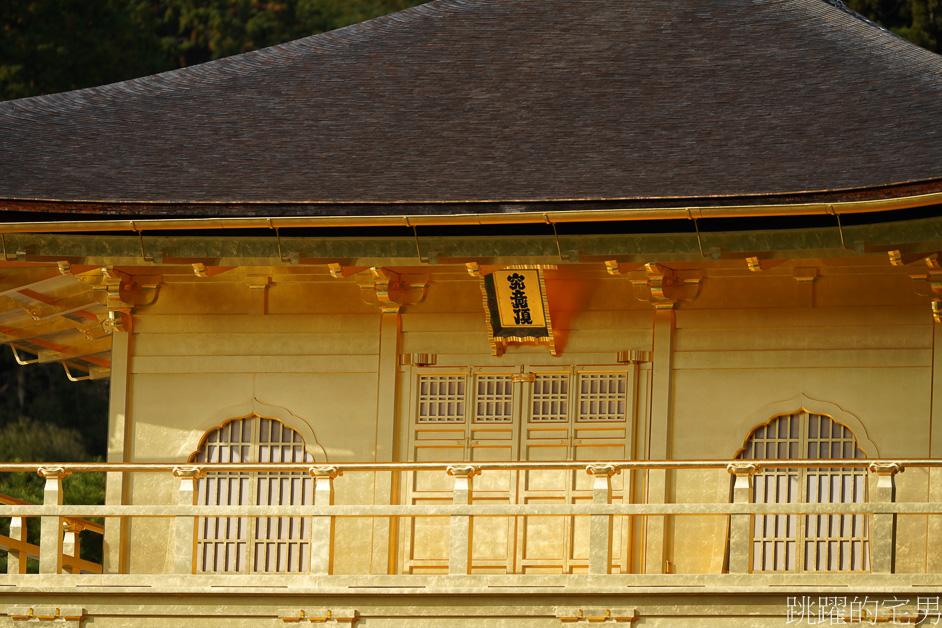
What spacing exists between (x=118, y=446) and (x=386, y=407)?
2.97 m

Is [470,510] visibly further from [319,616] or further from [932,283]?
[932,283]

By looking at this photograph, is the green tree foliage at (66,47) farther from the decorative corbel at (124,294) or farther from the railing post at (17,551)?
the railing post at (17,551)

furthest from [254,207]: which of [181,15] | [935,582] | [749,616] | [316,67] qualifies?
[181,15]

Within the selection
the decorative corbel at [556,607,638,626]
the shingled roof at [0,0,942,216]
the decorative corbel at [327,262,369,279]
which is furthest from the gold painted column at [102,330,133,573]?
the decorative corbel at [556,607,638,626]

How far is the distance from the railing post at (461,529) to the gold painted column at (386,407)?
79.7 inches

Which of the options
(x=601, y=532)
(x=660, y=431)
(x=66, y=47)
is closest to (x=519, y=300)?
(x=660, y=431)

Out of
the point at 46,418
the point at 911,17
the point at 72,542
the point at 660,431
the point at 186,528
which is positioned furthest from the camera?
the point at 46,418

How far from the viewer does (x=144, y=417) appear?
52.1 ft

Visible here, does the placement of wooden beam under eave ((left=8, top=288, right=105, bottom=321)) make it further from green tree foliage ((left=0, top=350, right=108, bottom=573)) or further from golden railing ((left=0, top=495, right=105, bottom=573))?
green tree foliage ((left=0, top=350, right=108, bottom=573))

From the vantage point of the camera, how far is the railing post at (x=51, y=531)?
44.0 feet

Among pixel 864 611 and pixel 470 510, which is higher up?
pixel 470 510

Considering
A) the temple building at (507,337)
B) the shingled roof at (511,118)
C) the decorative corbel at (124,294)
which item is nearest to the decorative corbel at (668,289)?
the temple building at (507,337)

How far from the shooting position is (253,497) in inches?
605

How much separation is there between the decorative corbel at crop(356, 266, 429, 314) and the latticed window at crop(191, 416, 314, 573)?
5.35 ft
